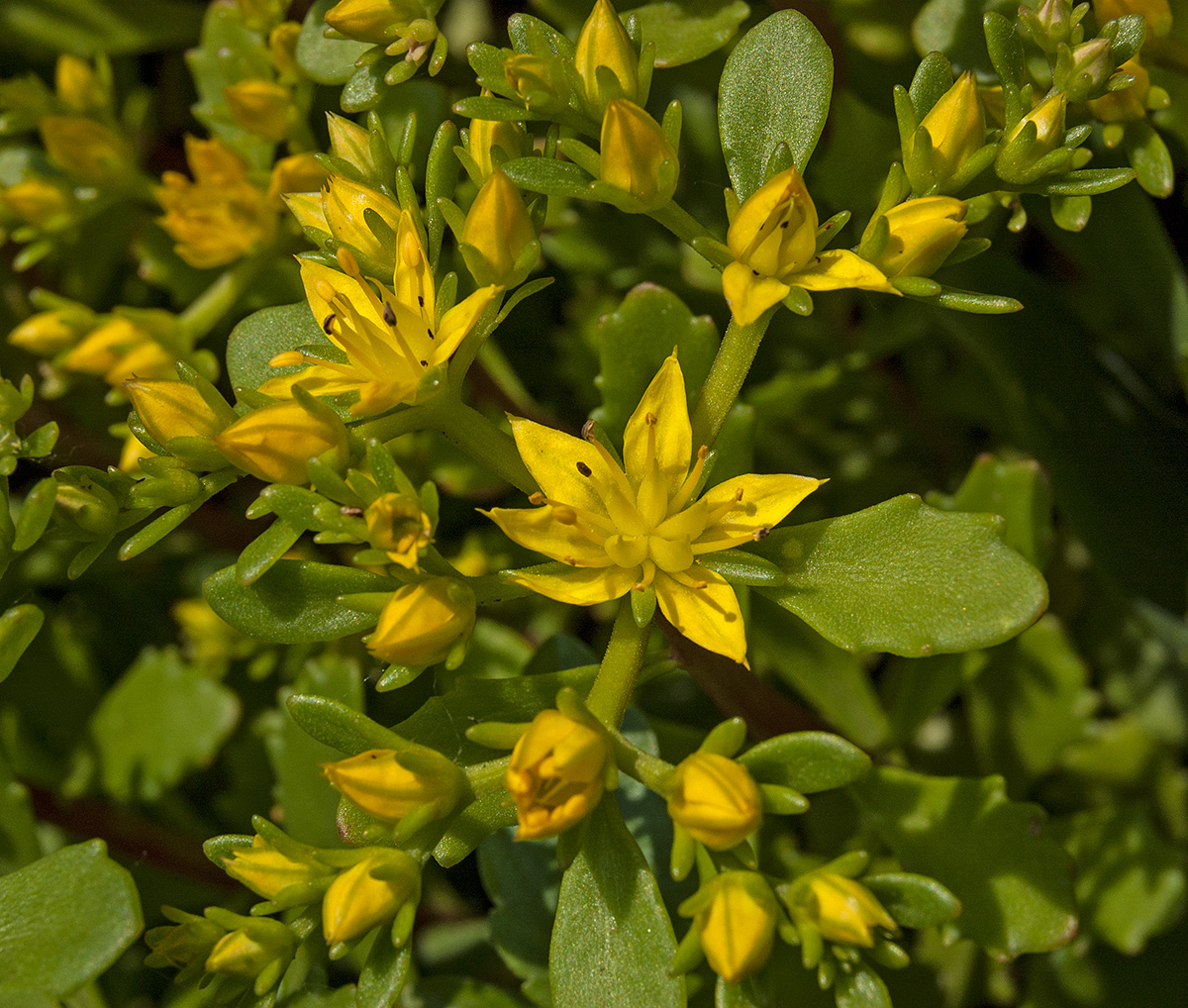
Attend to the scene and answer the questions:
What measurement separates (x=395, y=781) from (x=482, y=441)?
0.36 metres

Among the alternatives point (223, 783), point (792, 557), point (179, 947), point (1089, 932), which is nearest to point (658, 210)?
point (792, 557)

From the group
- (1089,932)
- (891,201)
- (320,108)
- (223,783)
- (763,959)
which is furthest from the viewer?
(223,783)

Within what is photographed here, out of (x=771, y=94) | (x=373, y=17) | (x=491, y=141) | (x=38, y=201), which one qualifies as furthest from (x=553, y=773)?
(x=38, y=201)

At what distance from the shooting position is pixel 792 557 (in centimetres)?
129

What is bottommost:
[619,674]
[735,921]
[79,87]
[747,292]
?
[735,921]

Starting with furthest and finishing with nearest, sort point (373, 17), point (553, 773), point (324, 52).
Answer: point (324, 52), point (373, 17), point (553, 773)

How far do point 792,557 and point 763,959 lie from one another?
41 centimetres

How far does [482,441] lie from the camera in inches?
50.4

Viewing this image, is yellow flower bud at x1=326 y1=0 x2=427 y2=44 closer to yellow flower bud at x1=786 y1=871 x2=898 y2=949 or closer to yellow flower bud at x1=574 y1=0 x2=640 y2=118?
yellow flower bud at x1=574 y1=0 x2=640 y2=118

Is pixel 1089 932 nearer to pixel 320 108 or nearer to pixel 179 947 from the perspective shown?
pixel 179 947

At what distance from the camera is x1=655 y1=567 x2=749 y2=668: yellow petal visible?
1.18m

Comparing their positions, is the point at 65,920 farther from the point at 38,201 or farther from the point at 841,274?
the point at 38,201

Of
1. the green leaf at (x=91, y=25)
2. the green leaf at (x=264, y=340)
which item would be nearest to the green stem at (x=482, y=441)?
the green leaf at (x=264, y=340)

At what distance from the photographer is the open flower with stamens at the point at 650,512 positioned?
4.00 feet
